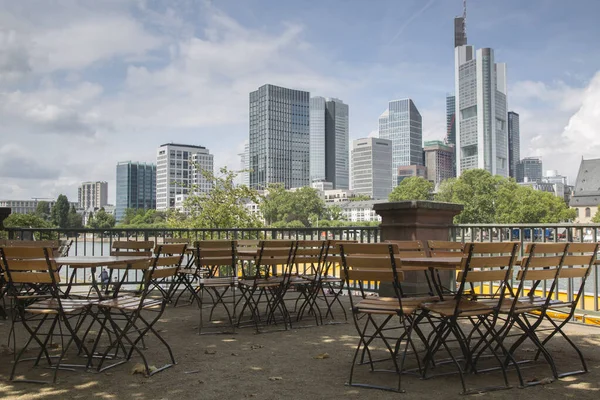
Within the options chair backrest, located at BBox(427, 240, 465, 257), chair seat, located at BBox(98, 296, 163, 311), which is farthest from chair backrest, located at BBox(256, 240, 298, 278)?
chair seat, located at BBox(98, 296, 163, 311)

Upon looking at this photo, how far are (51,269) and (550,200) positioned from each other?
367 ft

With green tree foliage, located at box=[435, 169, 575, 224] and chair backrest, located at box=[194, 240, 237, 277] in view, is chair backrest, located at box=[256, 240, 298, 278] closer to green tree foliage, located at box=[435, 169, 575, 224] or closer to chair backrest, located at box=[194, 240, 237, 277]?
chair backrest, located at box=[194, 240, 237, 277]

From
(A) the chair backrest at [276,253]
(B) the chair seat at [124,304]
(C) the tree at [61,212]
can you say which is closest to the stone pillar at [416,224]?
(A) the chair backrest at [276,253]

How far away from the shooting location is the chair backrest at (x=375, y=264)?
4469mm

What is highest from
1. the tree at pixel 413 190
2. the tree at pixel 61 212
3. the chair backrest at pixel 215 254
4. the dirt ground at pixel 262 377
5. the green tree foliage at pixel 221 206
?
the tree at pixel 413 190

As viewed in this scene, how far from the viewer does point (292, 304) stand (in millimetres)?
9383

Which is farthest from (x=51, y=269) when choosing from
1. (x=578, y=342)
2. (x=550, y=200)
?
(x=550, y=200)

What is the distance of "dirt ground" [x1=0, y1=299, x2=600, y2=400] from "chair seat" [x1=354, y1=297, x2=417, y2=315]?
58 cm

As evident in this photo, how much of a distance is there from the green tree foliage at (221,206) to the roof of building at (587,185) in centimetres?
11868

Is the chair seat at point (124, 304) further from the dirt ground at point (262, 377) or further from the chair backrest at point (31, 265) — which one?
the dirt ground at point (262, 377)

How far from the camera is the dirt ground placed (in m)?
4.27

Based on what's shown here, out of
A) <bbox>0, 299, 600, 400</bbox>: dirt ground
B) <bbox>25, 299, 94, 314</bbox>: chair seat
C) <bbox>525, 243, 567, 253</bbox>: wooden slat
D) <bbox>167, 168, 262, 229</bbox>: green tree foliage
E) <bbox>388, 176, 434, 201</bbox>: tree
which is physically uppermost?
<bbox>388, 176, 434, 201</bbox>: tree

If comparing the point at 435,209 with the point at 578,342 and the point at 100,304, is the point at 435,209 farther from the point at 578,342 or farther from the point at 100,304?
the point at 100,304

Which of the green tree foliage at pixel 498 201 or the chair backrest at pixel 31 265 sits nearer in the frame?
the chair backrest at pixel 31 265
